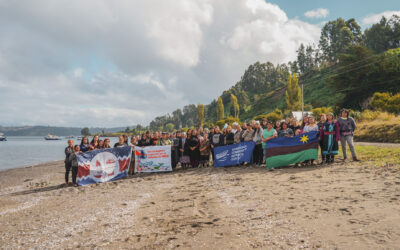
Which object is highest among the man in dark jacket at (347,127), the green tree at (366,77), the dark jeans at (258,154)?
the green tree at (366,77)

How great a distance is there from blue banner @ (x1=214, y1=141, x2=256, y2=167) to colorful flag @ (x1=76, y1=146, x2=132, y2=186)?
13.4 ft

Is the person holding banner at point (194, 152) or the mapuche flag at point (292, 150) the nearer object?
the mapuche flag at point (292, 150)

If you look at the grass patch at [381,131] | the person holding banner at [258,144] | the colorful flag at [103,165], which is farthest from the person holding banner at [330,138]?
the grass patch at [381,131]

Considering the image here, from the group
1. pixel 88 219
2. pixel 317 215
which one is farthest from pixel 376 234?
pixel 88 219

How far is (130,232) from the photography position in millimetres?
4434

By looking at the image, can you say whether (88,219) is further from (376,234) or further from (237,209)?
(376,234)

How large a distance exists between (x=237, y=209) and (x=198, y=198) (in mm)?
1445

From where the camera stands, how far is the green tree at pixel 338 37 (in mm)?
92375

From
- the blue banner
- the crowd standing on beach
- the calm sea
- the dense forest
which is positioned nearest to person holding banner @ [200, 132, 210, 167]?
the crowd standing on beach

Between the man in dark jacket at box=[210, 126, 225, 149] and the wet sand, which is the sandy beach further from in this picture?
the man in dark jacket at box=[210, 126, 225, 149]

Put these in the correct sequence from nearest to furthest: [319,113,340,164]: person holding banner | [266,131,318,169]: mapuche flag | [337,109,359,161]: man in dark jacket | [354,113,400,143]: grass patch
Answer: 1. [337,109,359,161]: man in dark jacket
2. [319,113,340,164]: person holding banner
3. [266,131,318,169]: mapuche flag
4. [354,113,400,143]: grass patch

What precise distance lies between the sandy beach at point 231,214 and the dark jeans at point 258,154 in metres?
1.99

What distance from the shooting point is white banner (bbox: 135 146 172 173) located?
37.1ft

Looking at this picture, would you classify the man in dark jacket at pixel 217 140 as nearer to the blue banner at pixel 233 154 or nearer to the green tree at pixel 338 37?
the blue banner at pixel 233 154
